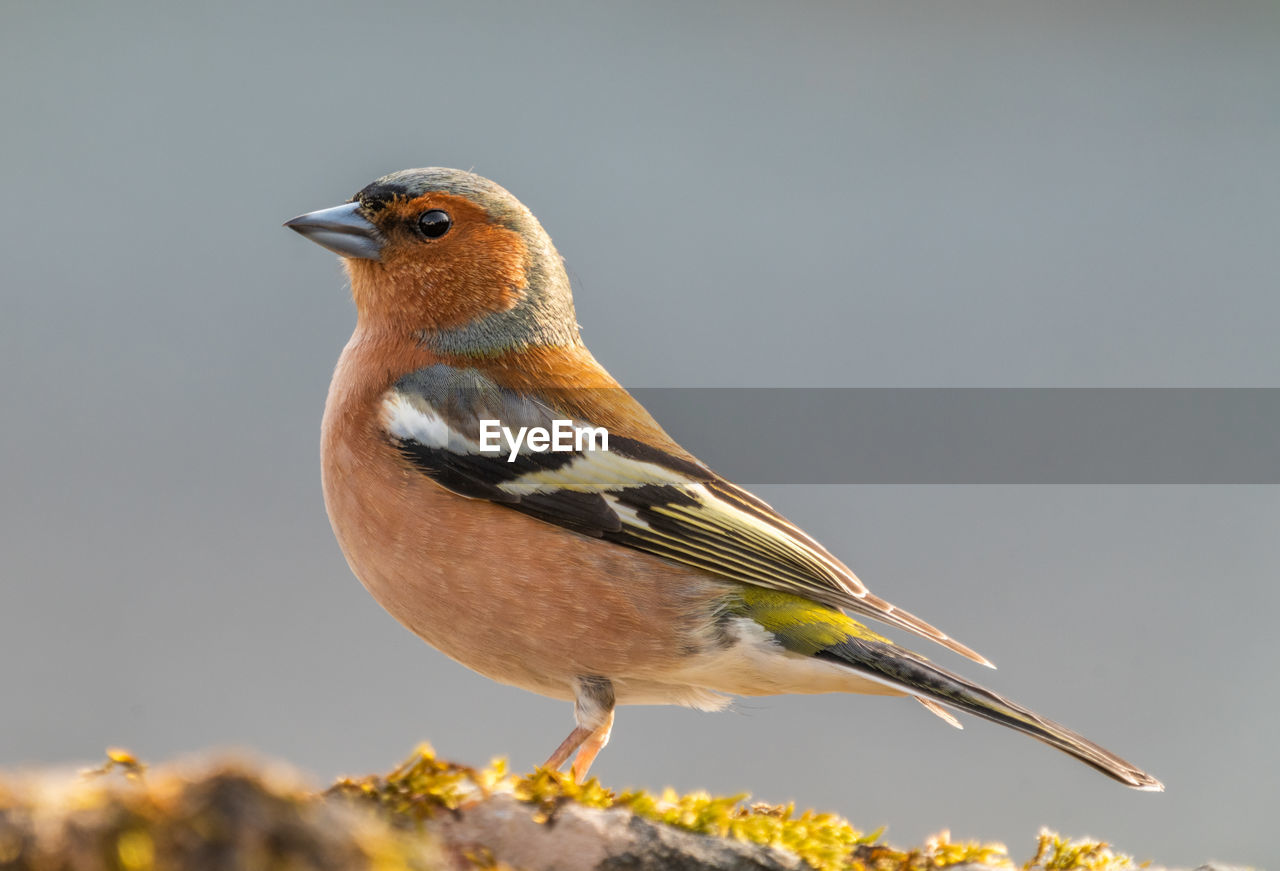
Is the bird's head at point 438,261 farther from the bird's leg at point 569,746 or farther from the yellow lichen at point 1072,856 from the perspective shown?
the yellow lichen at point 1072,856

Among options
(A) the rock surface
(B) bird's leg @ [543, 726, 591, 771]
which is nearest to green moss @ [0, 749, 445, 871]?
(A) the rock surface

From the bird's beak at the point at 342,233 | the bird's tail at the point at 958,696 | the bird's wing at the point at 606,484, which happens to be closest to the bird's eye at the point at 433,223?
the bird's beak at the point at 342,233

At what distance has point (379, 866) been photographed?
85 centimetres

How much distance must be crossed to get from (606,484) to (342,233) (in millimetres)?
912

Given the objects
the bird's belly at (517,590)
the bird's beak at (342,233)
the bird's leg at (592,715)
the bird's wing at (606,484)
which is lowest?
the bird's leg at (592,715)

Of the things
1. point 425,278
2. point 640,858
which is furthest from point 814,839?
point 425,278

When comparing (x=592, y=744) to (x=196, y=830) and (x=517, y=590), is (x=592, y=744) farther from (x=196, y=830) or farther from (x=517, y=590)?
(x=196, y=830)

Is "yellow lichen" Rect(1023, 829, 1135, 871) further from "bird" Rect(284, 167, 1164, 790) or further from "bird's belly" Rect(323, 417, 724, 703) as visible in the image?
"bird's belly" Rect(323, 417, 724, 703)

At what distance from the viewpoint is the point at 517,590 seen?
2062mm

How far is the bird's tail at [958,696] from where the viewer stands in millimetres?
1860

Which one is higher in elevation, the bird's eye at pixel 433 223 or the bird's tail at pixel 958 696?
the bird's eye at pixel 433 223

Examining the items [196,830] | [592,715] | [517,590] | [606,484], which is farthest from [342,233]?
[196,830]

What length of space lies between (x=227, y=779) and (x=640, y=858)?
→ 60 cm

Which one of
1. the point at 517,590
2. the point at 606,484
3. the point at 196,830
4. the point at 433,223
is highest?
the point at 433,223
